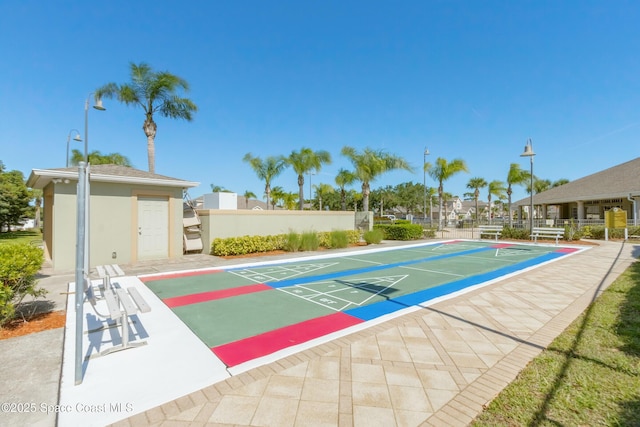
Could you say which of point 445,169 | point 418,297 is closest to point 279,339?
point 418,297

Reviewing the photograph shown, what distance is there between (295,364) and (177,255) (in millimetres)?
10399

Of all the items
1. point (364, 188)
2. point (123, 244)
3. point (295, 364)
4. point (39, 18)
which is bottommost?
point (295, 364)

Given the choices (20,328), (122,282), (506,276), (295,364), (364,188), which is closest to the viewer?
(295,364)

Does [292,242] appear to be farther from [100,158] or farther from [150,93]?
[100,158]

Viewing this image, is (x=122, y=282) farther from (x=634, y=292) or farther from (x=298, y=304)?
(x=634, y=292)

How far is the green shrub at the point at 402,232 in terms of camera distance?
69.8ft

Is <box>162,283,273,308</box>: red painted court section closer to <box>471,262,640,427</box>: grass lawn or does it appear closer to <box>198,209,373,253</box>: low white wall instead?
<box>471,262,640,427</box>: grass lawn

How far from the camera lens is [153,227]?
11.8 m

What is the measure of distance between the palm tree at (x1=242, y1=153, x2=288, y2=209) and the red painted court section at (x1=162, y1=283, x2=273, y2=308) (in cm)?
2455

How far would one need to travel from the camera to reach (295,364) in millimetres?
3615

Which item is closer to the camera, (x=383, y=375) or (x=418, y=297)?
(x=383, y=375)

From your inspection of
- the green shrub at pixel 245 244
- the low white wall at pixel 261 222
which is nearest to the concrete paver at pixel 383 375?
the green shrub at pixel 245 244

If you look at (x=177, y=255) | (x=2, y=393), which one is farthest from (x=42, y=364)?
(x=177, y=255)

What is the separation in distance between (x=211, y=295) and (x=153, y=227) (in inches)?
261
